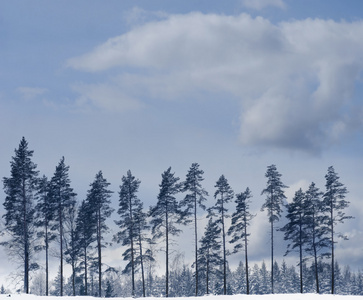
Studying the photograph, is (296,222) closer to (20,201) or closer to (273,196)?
(273,196)

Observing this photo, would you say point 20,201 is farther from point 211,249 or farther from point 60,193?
point 211,249

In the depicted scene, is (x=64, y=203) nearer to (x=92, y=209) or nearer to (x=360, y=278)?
(x=92, y=209)

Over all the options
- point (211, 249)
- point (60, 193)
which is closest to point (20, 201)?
point (60, 193)

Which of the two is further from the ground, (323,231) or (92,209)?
(92,209)

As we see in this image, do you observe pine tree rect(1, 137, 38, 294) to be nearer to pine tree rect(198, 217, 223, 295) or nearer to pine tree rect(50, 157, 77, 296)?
pine tree rect(50, 157, 77, 296)

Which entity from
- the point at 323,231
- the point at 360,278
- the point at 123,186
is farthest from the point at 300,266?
the point at 360,278

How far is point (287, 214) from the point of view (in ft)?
204

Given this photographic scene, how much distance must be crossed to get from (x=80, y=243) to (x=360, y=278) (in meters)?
149

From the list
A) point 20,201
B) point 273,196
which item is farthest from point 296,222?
point 20,201

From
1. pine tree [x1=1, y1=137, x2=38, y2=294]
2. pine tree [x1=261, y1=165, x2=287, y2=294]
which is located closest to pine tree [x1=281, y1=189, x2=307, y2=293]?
pine tree [x1=261, y1=165, x2=287, y2=294]

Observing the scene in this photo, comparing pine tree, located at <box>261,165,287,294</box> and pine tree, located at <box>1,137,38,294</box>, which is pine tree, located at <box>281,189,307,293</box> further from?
Result: pine tree, located at <box>1,137,38,294</box>

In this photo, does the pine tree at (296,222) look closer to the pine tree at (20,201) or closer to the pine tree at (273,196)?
the pine tree at (273,196)

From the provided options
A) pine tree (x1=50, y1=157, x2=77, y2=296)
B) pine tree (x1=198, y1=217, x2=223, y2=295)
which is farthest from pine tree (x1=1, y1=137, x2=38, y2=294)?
pine tree (x1=198, y1=217, x2=223, y2=295)

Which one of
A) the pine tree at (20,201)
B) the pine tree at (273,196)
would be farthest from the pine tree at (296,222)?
the pine tree at (20,201)
